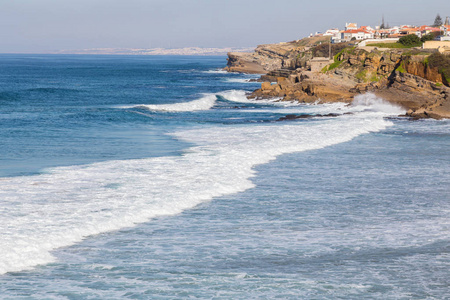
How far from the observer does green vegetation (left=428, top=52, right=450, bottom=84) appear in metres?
49.4

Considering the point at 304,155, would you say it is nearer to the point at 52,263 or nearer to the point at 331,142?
the point at 331,142

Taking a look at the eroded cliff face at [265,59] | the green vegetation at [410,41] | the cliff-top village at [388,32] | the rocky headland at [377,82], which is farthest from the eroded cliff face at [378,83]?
the eroded cliff face at [265,59]

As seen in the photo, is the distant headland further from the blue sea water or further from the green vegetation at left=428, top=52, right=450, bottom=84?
the blue sea water

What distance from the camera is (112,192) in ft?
52.2

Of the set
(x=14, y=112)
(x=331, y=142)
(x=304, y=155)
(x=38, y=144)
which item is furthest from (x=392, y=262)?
(x=14, y=112)

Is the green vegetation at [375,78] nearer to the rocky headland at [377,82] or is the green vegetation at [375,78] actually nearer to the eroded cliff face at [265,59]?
the rocky headland at [377,82]

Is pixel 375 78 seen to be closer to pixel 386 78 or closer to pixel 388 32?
pixel 386 78

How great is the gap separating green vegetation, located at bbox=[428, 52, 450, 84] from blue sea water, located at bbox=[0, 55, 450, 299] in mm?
22547

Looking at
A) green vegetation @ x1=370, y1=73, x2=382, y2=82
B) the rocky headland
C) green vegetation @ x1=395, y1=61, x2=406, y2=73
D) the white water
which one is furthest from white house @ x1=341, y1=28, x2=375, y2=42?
the white water

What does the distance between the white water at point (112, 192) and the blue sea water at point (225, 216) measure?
5 centimetres

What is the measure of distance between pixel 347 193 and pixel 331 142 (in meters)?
11.1

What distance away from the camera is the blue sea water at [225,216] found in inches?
379

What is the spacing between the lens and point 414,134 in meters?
30.8

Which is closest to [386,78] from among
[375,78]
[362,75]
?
[375,78]
